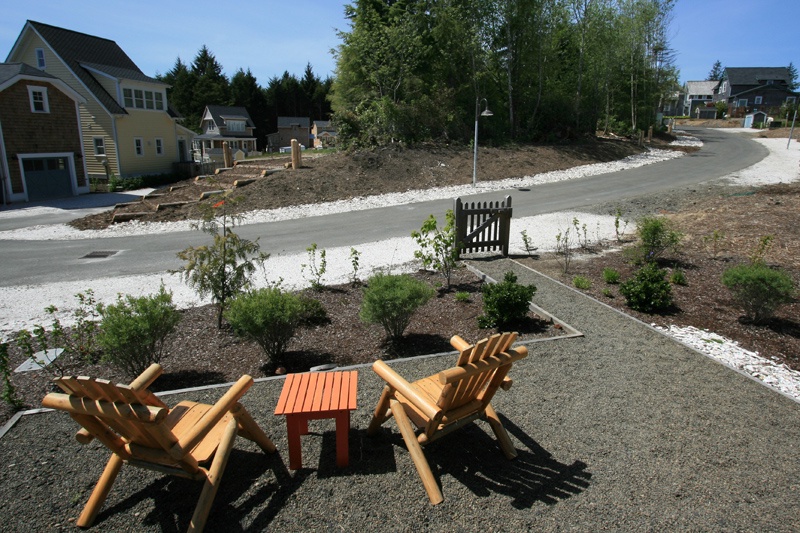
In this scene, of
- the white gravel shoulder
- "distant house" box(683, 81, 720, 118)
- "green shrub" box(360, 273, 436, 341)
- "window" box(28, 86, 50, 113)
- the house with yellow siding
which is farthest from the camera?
"distant house" box(683, 81, 720, 118)

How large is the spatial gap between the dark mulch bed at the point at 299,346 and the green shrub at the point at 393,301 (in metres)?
0.36

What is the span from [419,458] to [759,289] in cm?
573

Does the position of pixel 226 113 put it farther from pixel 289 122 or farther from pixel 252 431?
pixel 252 431

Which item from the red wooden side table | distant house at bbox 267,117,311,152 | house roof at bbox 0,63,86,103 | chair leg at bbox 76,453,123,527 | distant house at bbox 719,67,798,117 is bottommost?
chair leg at bbox 76,453,123,527

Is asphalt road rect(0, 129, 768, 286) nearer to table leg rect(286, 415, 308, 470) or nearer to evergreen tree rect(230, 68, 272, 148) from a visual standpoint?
table leg rect(286, 415, 308, 470)

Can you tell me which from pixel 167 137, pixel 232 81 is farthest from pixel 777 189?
pixel 232 81

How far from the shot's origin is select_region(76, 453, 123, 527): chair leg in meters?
3.29

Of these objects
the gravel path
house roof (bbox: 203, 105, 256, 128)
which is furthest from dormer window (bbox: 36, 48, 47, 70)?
the gravel path

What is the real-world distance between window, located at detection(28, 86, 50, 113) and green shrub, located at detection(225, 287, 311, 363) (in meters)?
23.8

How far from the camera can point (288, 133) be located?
64.4 meters

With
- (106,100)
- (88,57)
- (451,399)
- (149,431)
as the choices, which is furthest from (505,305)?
(88,57)

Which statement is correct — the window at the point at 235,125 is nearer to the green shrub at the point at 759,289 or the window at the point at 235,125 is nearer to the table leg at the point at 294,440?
the green shrub at the point at 759,289

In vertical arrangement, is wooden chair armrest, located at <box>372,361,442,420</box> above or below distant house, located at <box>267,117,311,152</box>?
below

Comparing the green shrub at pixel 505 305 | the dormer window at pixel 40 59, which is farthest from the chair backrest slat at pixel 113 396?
the dormer window at pixel 40 59
